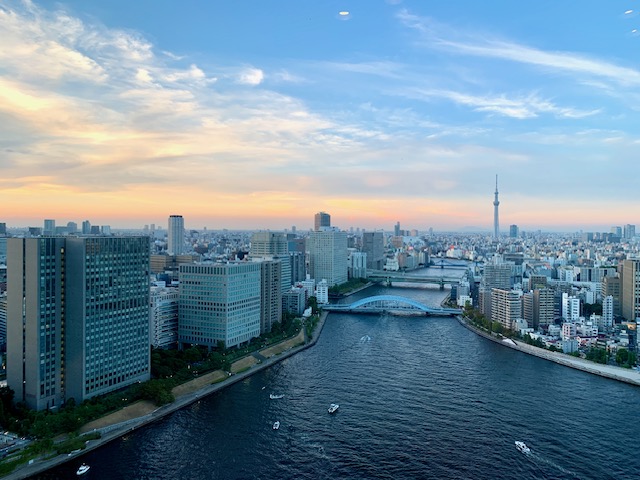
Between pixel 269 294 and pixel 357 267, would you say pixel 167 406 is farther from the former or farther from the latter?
pixel 357 267

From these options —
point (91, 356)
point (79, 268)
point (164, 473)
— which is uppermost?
point (79, 268)

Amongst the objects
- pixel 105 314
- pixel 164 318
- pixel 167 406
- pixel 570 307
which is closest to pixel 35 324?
pixel 105 314

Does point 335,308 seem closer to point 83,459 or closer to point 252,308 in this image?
point 252,308

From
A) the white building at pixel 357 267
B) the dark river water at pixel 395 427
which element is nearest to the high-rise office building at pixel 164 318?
the dark river water at pixel 395 427

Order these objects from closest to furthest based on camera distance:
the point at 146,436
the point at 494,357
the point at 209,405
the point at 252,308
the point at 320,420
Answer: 1. the point at 146,436
2. the point at 320,420
3. the point at 209,405
4. the point at 494,357
5. the point at 252,308

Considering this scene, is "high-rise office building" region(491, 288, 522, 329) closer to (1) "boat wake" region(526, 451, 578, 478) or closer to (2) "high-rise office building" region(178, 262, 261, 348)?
(2) "high-rise office building" region(178, 262, 261, 348)

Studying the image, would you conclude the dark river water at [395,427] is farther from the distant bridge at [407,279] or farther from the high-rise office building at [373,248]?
the high-rise office building at [373,248]

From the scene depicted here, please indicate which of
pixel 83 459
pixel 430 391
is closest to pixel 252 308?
pixel 430 391
